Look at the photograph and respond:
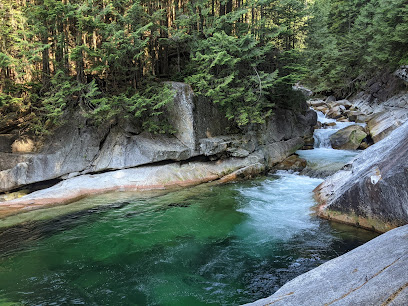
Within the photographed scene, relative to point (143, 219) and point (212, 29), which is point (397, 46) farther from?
point (143, 219)

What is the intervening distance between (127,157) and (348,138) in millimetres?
15078

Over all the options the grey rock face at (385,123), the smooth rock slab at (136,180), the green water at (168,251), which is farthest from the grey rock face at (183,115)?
the grey rock face at (385,123)

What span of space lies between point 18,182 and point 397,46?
30.3 m

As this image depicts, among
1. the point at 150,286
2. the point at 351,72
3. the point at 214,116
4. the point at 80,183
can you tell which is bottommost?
the point at 150,286

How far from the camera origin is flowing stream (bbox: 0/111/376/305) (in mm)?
5641

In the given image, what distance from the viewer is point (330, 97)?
34406 millimetres

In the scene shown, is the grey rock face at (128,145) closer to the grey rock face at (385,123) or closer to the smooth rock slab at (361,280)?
the grey rock face at (385,123)

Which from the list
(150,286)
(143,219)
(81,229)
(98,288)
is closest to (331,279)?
(150,286)

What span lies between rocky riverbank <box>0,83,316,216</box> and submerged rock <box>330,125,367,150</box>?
552 centimetres

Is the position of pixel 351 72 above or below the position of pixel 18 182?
above

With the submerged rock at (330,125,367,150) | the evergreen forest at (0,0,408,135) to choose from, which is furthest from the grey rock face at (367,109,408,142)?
the evergreen forest at (0,0,408,135)

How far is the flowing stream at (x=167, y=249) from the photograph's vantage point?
5641 mm

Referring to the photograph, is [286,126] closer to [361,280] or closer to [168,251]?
[168,251]

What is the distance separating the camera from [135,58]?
1441 cm
